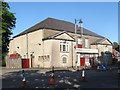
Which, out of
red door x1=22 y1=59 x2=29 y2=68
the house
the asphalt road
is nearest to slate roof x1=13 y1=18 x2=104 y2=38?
the house

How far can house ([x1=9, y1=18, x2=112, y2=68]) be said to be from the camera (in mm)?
49750

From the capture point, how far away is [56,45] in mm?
49750

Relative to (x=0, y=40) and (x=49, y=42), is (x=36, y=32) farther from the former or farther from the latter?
(x=0, y=40)

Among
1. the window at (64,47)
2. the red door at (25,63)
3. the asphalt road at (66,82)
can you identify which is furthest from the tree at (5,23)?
the asphalt road at (66,82)

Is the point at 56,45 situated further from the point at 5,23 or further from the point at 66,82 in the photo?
the point at 66,82

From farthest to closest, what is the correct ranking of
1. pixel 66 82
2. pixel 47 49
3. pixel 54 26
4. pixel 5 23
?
pixel 54 26, pixel 47 49, pixel 5 23, pixel 66 82

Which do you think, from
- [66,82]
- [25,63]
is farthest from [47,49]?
[66,82]

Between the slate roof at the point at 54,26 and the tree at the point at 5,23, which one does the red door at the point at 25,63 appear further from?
the slate roof at the point at 54,26

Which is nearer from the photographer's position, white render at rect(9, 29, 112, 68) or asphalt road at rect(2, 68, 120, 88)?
asphalt road at rect(2, 68, 120, 88)

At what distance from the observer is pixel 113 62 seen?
65.1 metres

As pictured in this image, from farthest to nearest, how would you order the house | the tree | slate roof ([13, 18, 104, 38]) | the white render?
slate roof ([13, 18, 104, 38]) → the house → the white render → the tree

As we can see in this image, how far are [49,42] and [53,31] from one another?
3666 millimetres

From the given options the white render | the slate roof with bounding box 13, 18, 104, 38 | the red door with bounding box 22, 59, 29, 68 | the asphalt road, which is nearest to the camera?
the asphalt road

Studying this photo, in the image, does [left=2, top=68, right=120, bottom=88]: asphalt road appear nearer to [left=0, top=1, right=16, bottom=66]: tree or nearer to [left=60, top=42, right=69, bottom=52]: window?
[left=0, top=1, right=16, bottom=66]: tree
